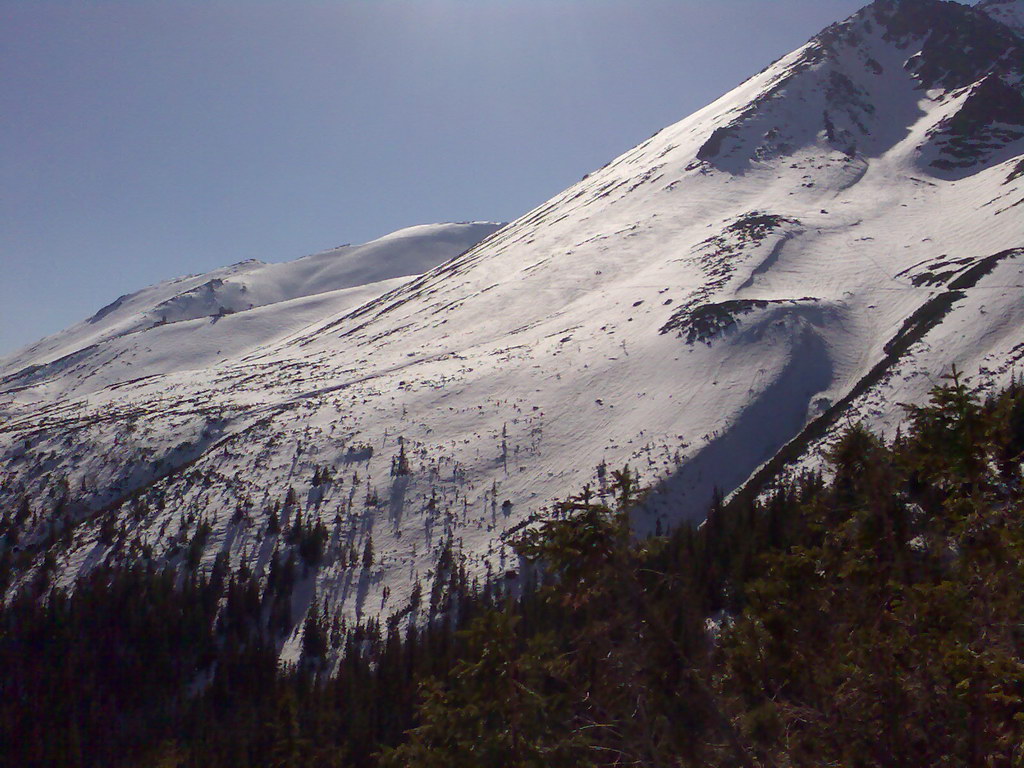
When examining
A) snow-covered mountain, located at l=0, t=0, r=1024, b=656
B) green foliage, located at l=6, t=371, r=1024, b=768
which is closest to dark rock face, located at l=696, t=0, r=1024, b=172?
snow-covered mountain, located at l=0, t=0, r=1024, b=656

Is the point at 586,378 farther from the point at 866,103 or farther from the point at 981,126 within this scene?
the point at 866,103

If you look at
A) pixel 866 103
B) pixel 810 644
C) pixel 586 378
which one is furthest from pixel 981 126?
pixel 810 644

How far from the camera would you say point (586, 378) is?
86812 millimetres

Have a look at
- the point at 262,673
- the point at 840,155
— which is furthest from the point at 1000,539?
the point at 840,155

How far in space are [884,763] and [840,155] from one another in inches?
6746

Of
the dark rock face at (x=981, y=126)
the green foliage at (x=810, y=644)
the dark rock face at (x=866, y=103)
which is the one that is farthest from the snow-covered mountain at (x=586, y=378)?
the green foliage at (x=810, y=644)

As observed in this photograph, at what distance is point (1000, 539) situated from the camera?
9.86 metres

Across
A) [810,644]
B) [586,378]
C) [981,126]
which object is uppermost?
[981,126]

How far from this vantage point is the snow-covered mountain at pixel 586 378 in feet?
227

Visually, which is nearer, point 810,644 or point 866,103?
point 810,644

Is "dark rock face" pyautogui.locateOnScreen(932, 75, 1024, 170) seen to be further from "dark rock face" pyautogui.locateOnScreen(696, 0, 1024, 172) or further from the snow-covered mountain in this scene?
the snow-covered mountain

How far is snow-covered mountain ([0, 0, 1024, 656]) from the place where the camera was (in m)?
69.1

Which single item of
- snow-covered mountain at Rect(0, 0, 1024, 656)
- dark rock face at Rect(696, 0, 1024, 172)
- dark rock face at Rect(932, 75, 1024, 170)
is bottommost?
snow-covered mountain at Rect(0, 0, 1024, 656)

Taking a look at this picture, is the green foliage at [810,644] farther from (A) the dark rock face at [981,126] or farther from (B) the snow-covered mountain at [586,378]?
(A) the dark rock face at [981,126]
